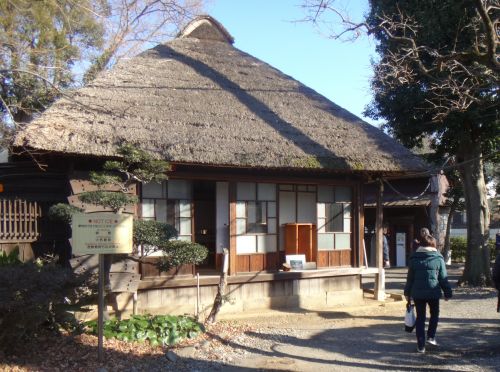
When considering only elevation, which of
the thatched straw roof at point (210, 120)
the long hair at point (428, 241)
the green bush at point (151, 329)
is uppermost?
the thatched straw roof at point (210, 120)

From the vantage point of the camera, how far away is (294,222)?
11844 mm

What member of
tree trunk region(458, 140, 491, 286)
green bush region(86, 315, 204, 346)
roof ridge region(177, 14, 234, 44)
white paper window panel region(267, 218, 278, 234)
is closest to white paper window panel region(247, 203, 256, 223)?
white paper window panel region(267, 218, 278, 234)

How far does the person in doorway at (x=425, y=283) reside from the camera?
736 cm

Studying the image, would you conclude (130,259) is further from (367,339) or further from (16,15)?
(16,15)

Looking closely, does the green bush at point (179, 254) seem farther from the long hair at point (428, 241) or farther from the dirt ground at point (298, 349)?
the long hair at point (428, 241)

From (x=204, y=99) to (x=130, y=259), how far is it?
4394mm

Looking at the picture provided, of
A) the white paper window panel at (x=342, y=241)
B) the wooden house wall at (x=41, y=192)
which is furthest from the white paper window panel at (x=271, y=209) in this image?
the wooden house wall at (x=41, y=192)

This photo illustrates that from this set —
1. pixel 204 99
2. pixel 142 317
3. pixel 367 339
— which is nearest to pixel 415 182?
pixel 204 99

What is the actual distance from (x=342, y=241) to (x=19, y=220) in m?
7.01

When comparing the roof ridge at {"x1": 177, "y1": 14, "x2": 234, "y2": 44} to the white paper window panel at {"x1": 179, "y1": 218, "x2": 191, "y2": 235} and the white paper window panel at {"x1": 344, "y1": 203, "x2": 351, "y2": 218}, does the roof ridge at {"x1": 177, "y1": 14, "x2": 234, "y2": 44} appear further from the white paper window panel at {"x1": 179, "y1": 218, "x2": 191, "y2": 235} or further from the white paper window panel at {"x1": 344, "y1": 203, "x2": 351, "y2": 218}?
the white paper window panel at {"x1": 179, "y1": 218, "x2": 191, "y2": 235}

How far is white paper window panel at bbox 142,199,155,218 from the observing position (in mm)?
10211

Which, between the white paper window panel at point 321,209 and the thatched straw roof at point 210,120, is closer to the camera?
the thatched straw roof at point 210,120

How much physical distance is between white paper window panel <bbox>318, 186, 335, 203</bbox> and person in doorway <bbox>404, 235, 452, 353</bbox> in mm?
4533

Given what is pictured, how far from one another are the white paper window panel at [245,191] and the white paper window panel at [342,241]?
2401 mm
